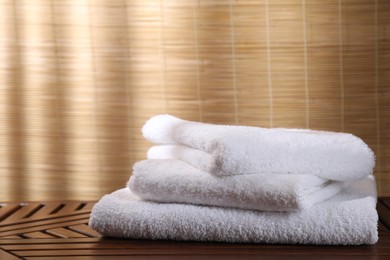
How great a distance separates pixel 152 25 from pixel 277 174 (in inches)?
21.4

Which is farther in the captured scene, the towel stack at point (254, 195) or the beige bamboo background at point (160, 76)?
the beige bamboo background at point (160, 76)

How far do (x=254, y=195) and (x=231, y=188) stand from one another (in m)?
0.03

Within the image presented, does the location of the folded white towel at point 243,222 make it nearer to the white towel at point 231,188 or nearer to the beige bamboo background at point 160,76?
the white towel at point 231,188

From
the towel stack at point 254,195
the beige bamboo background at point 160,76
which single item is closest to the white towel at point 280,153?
the towel stack at point 254,195

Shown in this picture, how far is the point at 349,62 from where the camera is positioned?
4.36ft

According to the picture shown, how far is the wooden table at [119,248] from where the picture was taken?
862 mm

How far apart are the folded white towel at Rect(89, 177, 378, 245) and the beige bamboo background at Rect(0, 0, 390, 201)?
0.40 meters

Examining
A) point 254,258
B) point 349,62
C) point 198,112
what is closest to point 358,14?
point 349,62

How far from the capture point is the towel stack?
887 mm

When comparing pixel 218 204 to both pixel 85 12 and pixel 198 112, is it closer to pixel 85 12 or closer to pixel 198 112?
pixel 198 112

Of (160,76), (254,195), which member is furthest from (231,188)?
(160,76)

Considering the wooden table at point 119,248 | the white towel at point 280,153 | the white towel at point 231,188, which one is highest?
the white towel at point 280,153

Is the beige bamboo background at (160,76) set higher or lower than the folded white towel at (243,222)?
higher

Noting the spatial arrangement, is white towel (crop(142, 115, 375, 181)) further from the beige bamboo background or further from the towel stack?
the beige bamboo background
